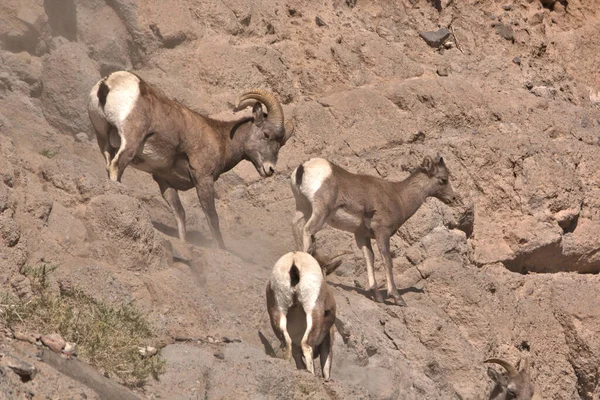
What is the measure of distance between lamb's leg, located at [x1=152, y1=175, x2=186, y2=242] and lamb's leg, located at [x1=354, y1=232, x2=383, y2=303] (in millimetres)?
2196

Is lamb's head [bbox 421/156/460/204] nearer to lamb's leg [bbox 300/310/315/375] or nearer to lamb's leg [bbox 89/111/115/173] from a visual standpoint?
lamb's leg [bbox 89/111/115/173]

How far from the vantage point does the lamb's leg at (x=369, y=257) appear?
46.4 ft

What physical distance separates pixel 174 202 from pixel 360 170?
3.49 m

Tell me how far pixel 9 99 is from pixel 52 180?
4.02 metres

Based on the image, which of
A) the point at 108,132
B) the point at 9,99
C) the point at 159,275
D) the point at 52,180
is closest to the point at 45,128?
the point at 9,99

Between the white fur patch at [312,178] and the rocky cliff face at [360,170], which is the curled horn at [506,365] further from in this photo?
the white fur patch at [312,178]

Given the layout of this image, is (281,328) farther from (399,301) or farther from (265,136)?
(265,136)

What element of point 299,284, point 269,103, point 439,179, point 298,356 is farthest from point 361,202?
point 299,284

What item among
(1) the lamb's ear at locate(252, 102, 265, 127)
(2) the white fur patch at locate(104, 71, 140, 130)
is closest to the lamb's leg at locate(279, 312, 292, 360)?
(2) the white fur patch at locate(104, 71, 140, 130)

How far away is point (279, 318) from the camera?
10688mm

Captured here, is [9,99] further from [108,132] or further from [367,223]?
[367,223]

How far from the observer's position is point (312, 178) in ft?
45.1

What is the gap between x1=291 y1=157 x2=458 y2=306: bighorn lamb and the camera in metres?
13.8

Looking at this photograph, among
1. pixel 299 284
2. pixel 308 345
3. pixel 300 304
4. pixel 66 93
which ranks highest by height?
pixel 299 284
